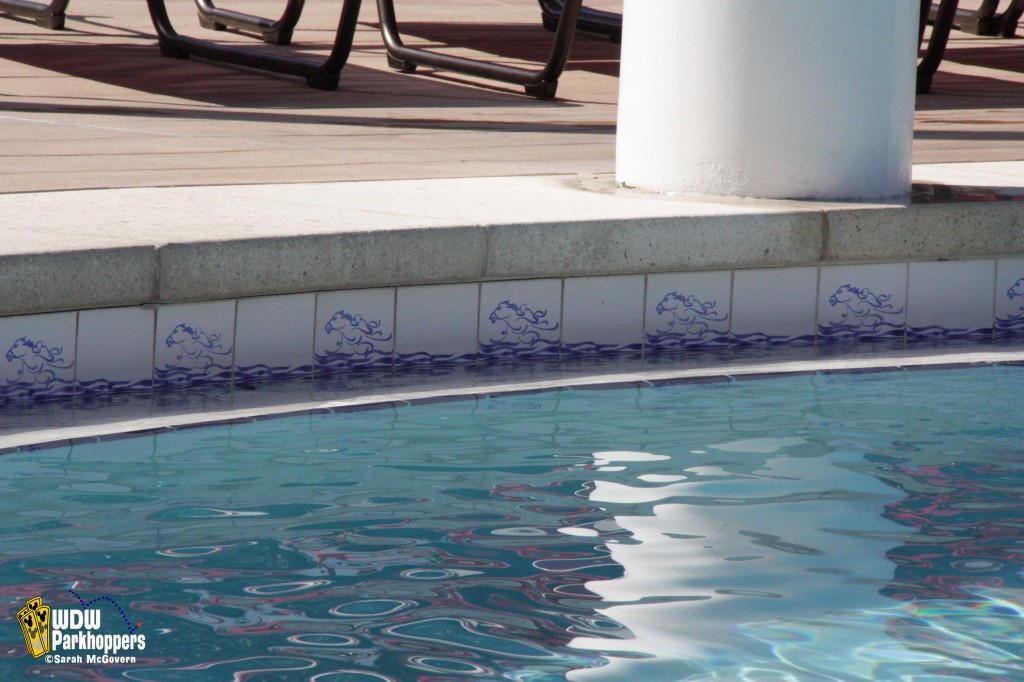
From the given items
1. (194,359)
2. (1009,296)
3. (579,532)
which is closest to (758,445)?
(579,532)

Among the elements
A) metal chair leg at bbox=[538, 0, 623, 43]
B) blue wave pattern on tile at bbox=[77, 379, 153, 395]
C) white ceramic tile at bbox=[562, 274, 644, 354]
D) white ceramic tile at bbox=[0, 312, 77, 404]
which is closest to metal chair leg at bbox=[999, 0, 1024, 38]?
metal chair leg at bbox=[538, 0, 623, 43]

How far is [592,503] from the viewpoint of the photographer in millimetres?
2621

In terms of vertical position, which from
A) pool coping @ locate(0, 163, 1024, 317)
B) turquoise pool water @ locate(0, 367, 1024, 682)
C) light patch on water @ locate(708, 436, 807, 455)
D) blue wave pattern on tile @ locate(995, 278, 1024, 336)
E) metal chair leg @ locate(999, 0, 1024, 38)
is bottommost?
turquoise pool water @ locate(0, 367, 1024, 682)

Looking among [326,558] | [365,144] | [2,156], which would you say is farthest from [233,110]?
[326,558]

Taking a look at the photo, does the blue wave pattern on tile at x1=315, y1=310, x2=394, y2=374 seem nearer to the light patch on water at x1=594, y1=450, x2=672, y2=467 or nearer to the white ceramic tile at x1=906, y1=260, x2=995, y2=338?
the light patch on water at x1=594, y1=450, x2=672, y2=467

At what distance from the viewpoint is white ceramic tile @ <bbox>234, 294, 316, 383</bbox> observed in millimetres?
3213

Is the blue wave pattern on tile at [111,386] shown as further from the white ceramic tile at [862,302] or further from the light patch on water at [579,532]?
the white ceramic tile at [862,302]

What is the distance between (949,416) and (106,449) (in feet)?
5.74

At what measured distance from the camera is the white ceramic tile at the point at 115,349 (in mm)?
3027

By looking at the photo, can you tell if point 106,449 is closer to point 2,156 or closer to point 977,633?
point 977,633

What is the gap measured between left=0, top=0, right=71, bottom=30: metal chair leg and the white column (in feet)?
18.3

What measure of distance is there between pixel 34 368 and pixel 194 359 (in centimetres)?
34

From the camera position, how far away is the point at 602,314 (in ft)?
11.8

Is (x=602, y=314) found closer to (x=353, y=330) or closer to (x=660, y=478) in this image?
(x=353, y=330)
